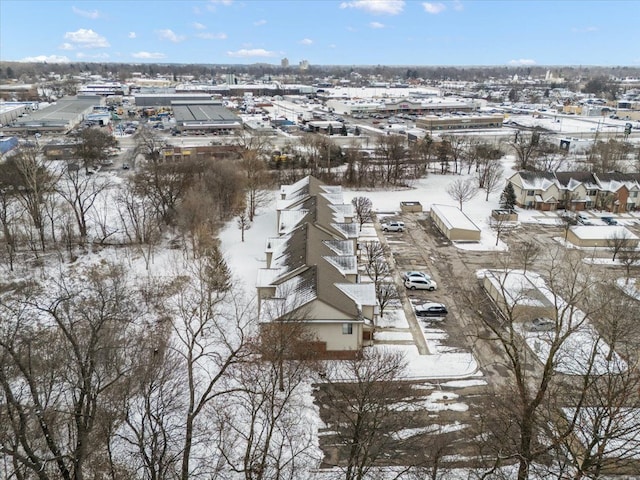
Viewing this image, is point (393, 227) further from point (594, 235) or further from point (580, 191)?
point (580, 191)

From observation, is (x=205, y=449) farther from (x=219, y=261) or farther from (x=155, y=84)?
(x=155, y=84)

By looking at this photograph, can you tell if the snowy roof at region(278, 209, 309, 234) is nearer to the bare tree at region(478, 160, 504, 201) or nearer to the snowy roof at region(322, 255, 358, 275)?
the snowy roof at region(322, 255, 358, 275)

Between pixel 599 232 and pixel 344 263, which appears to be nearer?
pixel 344 263

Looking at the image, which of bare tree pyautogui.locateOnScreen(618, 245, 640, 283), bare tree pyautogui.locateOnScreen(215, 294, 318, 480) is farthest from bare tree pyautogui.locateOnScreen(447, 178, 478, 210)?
bare tree pyautogui.locateOnScreen(215, 294, 318, 480)

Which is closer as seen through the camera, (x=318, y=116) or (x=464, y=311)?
(x=464, y=311)

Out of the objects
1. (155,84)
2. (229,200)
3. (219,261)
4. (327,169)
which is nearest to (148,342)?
(219,261)

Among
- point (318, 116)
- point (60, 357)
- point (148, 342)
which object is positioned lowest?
point (148, 342)

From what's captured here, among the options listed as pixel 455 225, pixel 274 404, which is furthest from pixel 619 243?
pixel 274 404
